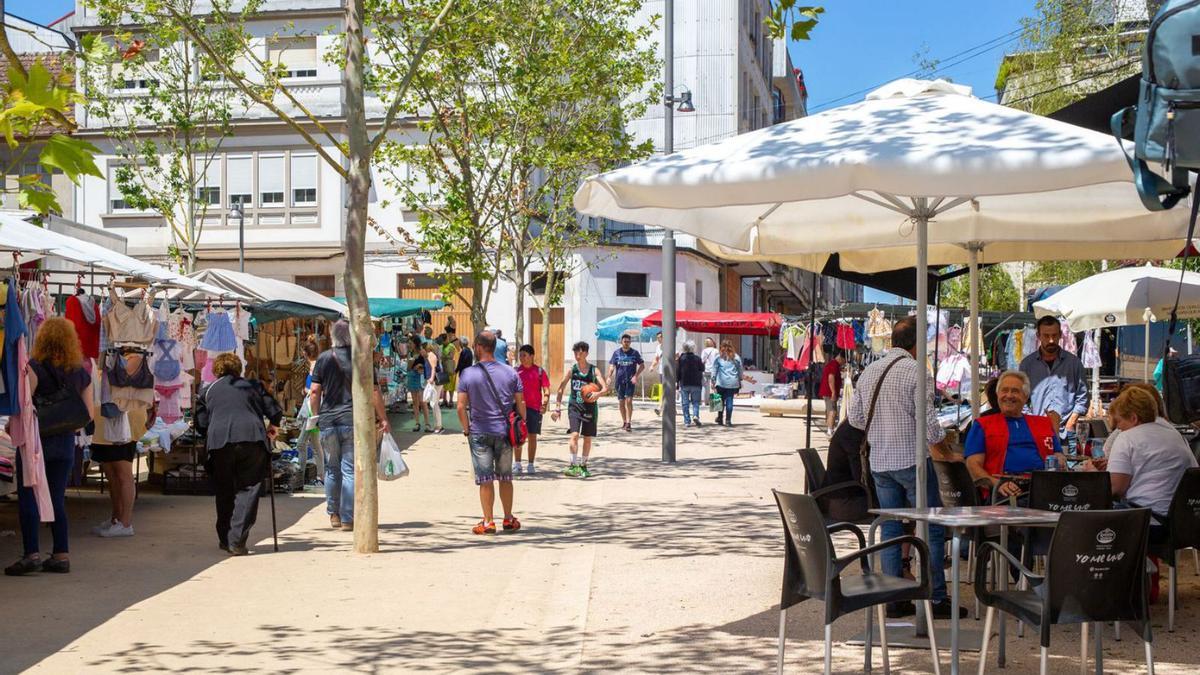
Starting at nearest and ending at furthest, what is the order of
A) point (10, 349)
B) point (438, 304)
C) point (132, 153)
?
point (10, 349)
point (438, 304)
point (132, 153)

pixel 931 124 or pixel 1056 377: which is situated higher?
pixel 931 124

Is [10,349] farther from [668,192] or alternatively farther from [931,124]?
[931,124]

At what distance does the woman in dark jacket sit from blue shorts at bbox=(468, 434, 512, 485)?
5.60 feet

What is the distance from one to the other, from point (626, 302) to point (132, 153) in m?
15.7

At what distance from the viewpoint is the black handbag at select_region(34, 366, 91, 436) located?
9.13m

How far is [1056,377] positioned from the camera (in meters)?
11.8

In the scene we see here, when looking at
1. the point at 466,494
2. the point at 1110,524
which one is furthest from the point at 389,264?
the point at 1110,524

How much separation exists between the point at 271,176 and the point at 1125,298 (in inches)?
1153

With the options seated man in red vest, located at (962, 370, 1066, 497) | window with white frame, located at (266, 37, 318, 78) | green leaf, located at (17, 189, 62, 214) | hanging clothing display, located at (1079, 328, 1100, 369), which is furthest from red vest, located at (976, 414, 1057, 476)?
window with white frame, located at (266, 37, 318, 78)

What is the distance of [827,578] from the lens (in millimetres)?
5691

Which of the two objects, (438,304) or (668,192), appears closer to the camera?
(668,192)

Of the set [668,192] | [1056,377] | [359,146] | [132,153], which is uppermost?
[132,153]

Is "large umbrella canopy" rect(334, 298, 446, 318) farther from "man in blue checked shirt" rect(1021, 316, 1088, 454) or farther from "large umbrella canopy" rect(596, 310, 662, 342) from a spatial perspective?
"man in blue checked shirt" rect(1021, 316, 1088, 454)

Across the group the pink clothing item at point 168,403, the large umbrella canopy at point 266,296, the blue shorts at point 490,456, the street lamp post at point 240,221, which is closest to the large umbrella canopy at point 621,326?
the street lamp post at point 240,221
